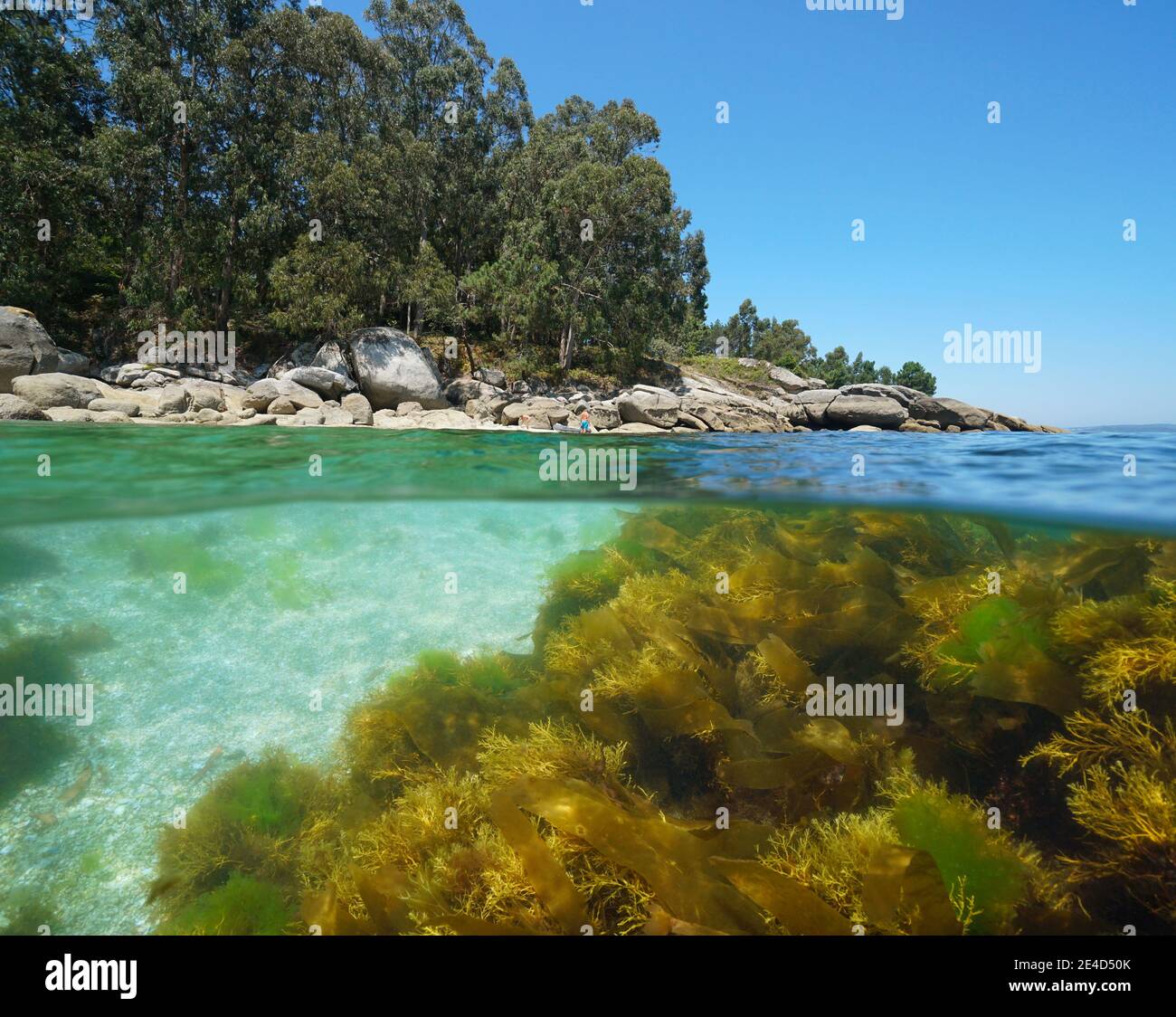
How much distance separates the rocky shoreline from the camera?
1474 cm

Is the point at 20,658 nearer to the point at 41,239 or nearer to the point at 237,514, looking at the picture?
the point at 237,514

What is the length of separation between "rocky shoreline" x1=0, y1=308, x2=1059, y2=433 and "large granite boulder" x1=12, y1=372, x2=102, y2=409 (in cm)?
3

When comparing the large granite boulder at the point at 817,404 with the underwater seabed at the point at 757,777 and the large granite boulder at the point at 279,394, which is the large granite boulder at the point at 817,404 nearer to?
the large granite boulder at the point at 279,394

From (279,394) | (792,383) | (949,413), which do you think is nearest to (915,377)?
(792,383)

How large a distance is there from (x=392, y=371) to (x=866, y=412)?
21.2m

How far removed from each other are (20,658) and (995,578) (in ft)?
31.1

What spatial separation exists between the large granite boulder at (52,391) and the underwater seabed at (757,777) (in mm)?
14726

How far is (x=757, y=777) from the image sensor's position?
323 cm

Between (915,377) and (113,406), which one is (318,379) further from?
(915,377)

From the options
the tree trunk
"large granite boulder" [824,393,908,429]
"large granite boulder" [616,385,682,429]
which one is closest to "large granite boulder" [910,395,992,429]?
"large granite boulder" [824,393,908,429]

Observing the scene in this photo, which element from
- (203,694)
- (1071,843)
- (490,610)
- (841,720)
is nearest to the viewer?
(1071,843)

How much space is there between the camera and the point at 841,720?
3.72 m

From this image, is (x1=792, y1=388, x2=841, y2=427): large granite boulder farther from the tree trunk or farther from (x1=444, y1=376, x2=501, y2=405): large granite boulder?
(x1=444, y1=376, x2=501, y2=405): large granite boulder
